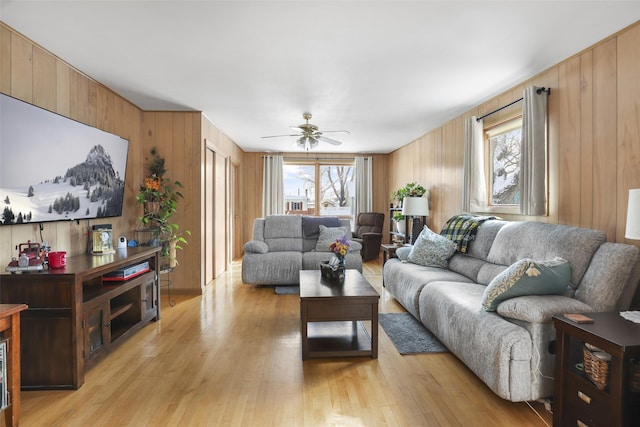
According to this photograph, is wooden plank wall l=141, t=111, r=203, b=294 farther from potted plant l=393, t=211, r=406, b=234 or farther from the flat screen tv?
potted plant l=393, t=211, r=406, b=234

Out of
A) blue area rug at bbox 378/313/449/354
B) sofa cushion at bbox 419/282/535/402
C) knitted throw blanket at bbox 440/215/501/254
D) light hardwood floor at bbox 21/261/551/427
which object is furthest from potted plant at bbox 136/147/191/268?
knitted throw blanket at bbox 440/215/501/254

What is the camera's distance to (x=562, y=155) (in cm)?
285

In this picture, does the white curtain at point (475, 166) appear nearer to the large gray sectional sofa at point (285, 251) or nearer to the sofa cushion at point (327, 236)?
the large gray sectional sofa at point (285, 251)

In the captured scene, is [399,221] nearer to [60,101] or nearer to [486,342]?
[486,342]

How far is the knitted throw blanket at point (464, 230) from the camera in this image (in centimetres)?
361

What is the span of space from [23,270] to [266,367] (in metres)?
1.72

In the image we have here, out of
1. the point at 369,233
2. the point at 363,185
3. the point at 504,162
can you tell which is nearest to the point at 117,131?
the point at 504,162

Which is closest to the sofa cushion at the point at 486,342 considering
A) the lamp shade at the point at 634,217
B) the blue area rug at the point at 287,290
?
the lamp shade at the point at 634,217

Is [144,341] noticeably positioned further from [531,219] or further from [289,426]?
[531,219]

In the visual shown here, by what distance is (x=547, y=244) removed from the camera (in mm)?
2568

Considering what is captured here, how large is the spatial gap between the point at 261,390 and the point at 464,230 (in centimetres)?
266

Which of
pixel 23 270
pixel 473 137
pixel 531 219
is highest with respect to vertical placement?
pixel 473 137

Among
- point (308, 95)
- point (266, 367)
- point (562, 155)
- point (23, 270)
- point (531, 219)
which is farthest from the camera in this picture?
point (308, 95)

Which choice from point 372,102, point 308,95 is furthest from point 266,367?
point 372,102
